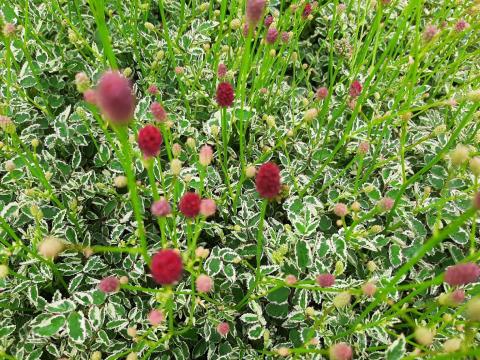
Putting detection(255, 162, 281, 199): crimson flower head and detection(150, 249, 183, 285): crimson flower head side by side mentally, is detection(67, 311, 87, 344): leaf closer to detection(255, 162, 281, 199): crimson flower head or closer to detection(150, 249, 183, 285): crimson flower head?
detection(150, 249, 183, 285): crimson flower head

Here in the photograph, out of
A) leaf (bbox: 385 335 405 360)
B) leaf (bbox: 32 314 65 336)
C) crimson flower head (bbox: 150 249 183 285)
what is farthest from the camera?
leaf (bbox: 32 314 65 336)

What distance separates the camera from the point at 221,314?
115 cm

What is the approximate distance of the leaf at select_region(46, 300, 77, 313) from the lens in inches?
41.6

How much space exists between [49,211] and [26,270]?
7.2 inches

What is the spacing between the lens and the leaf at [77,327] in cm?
103

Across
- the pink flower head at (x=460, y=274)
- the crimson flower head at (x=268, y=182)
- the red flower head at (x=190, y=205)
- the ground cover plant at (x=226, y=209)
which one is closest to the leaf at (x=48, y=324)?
the ground cover plant at (x=226, y=209)

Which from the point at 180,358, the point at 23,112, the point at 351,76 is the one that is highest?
the point at 351,76

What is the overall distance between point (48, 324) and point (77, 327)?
8 cm

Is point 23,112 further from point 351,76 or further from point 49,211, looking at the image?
point 351,76

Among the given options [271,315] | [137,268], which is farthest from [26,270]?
[271,315]

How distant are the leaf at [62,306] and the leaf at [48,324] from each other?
0.07ft

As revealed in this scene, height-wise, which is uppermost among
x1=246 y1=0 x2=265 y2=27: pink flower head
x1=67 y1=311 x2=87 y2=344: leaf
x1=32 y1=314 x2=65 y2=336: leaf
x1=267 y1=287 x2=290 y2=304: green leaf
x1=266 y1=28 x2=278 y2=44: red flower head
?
x1=246 y1=0 x2=265 y2=27: pink flower head

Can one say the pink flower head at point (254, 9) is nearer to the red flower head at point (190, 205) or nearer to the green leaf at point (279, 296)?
the red flower head at point (190, 205)

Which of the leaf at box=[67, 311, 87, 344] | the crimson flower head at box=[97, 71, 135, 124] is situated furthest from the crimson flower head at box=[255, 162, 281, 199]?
the leaf at box=[67, 311, 87, 344]
